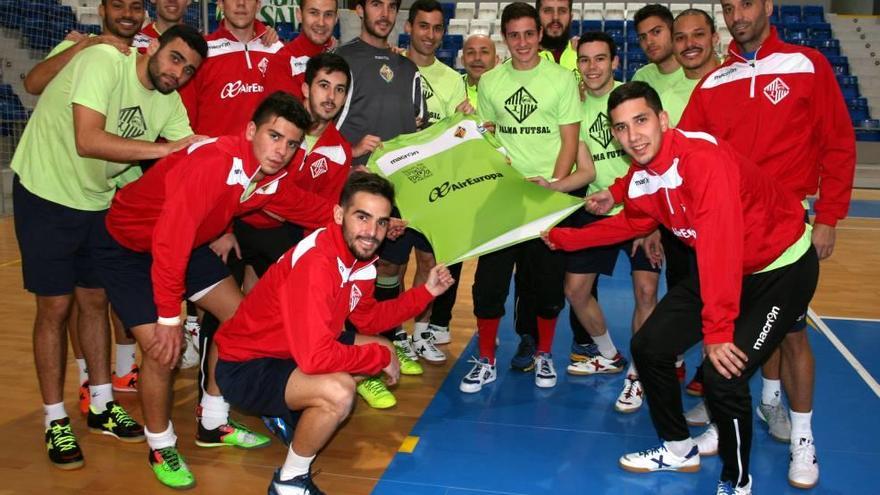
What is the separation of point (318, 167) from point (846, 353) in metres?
3.65

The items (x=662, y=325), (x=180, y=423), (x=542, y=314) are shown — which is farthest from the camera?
(x=542, y=314)

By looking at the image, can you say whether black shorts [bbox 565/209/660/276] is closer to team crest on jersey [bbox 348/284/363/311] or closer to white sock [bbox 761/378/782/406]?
white sock [bbox 761/378/782/406]

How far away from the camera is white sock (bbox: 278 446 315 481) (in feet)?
11.2

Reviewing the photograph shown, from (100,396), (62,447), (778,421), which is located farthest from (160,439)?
(778,421)

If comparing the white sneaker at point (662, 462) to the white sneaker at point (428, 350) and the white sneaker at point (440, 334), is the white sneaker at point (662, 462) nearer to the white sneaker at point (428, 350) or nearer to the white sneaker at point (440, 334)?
the white sneaker at point (428, 350)

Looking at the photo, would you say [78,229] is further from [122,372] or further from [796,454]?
[796,454]

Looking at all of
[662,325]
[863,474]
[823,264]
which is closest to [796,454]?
[863,474]

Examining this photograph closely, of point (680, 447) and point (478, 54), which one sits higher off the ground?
point (478, 54)

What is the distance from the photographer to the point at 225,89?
4.57 meters

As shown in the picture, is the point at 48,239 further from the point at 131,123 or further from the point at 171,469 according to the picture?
the point at 171,469

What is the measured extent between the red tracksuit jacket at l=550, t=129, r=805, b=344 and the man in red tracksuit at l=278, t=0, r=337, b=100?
2053 mm

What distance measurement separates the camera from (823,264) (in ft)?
27.5

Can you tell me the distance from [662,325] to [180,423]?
8.07 ft

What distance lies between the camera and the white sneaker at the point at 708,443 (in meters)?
3.99
